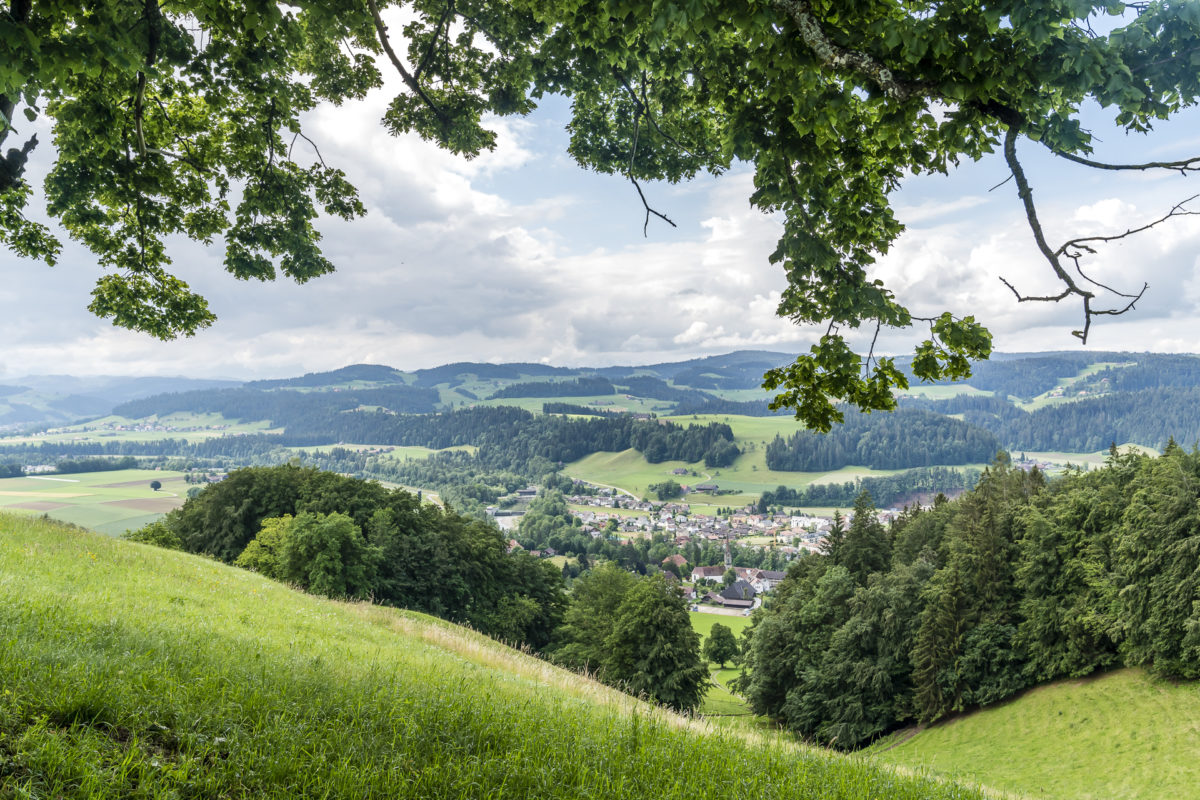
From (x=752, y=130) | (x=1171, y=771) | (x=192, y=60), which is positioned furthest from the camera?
(x=1171, y=771)

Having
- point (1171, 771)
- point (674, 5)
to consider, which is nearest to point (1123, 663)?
point (1171, 771)

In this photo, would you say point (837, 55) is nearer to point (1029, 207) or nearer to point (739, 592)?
point (1029, 207)

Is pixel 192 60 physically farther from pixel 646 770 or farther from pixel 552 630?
pixel 552 630

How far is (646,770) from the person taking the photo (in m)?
4.38

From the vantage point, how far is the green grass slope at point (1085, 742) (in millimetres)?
22688

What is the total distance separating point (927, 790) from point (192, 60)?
13.3m

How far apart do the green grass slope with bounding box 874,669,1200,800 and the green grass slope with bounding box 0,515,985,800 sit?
2025 cm

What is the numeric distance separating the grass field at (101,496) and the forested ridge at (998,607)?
71.1m

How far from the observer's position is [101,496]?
117 m

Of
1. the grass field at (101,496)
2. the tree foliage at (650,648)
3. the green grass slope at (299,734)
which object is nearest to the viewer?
the green grass slope at (299,734)

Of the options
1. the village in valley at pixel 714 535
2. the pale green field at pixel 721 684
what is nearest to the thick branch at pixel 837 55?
the pale green field at pixel 721 684

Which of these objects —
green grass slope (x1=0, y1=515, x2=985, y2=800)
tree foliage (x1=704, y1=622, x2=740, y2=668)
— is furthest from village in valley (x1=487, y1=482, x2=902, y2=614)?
green grass slope (x1=0, y1=515, x2=985, y2=800)

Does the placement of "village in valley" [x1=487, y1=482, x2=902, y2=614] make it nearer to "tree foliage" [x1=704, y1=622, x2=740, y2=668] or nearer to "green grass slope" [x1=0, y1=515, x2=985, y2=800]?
"tree foliage" [x1=704, y1=622, x2=740, y2=668]

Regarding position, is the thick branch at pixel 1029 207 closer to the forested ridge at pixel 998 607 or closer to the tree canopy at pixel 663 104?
the tree canopy at pixel 663 104
